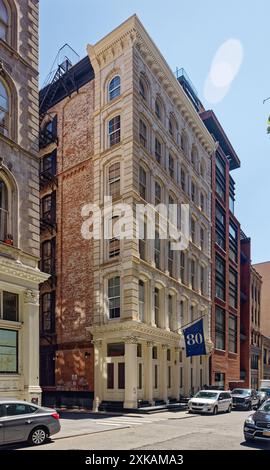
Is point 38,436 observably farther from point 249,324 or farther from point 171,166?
point 249,324

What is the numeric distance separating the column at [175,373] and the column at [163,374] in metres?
2.29

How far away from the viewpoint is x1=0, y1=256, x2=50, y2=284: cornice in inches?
752

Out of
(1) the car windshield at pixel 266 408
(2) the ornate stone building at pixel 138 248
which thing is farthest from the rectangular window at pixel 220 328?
(1) the car windshield at pixel 266 408

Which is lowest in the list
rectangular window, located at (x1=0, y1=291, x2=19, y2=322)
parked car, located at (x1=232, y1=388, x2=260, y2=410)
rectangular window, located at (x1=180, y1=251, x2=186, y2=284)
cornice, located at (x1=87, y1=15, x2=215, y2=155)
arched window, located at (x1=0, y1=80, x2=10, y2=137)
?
parked car, located at (x1=232, y1=388, x2=260, y2=410)

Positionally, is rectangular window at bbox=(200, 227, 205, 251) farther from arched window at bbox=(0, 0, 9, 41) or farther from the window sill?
arched window at bbox=(0, 0, 9, 41)

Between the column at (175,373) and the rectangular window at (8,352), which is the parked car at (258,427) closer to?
the rectangular window at (8,352)

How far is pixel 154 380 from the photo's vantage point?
105ft

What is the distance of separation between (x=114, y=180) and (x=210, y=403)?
15.1 meters

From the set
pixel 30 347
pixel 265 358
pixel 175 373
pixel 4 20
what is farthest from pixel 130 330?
pixel 265 358

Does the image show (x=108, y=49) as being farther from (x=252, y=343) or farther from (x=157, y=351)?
(x=252, y=343)

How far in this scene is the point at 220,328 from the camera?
163ft

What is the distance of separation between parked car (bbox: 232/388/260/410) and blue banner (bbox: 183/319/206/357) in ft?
17.8

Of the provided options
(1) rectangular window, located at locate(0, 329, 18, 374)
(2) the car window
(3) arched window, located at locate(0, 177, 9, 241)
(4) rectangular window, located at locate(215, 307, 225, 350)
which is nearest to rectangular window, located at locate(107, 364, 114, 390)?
(1) rectangular window, located at locate(0, 329, 18, 374)
